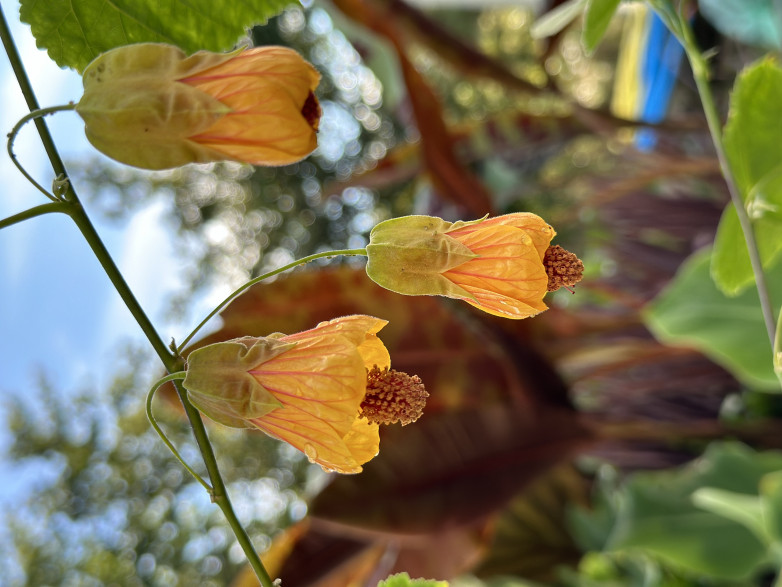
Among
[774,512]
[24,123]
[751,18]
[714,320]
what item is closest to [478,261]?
[24,123]

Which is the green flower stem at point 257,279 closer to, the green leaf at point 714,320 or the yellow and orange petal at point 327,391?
the yellow and orange petal at point 327,391

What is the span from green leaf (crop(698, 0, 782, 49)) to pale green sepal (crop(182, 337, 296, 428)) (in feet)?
2.40

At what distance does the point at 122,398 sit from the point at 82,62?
2.10 metres

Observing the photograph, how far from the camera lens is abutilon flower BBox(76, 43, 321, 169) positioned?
0.17 m

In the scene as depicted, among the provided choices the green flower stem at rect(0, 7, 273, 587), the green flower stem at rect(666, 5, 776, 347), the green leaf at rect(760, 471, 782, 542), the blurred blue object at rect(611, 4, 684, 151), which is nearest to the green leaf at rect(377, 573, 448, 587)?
the green flower stem at rect(0, 7, 273, 587)

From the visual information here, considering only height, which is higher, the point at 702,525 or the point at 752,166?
the point at 752,166

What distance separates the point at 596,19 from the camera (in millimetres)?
254

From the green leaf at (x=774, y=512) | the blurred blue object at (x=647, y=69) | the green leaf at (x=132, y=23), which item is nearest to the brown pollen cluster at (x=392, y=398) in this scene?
the green leaf at (x=132, y=23)

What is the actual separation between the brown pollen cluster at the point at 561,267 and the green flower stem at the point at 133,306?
9 cm

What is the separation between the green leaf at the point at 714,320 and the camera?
666 mm

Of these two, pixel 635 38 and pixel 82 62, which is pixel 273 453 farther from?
pixel 82 62

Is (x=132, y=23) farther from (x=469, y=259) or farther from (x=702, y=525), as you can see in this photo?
(x=702, y=525)

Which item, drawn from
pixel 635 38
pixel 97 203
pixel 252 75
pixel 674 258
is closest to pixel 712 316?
pixel 674 258

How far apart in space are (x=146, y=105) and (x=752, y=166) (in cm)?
27
